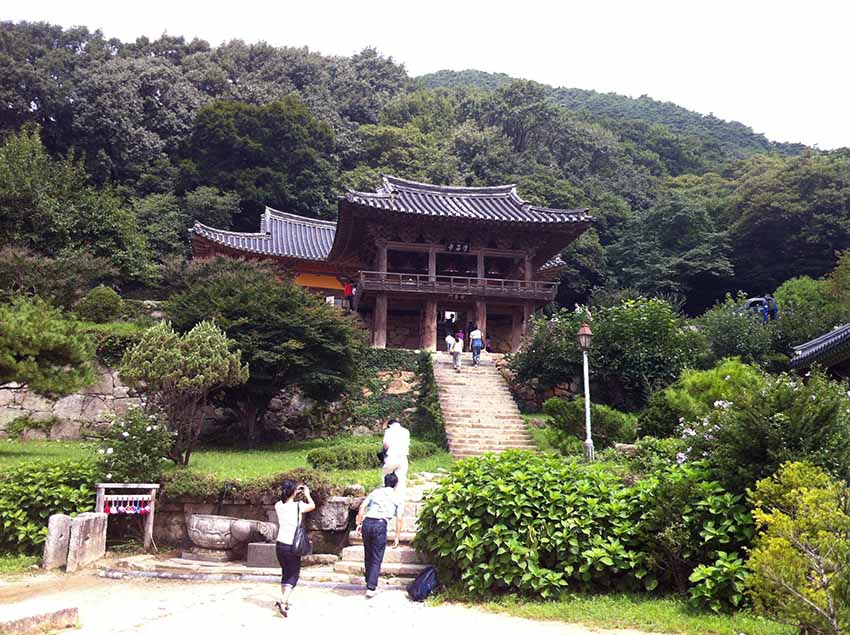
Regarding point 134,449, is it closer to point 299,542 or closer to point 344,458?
point 344,458

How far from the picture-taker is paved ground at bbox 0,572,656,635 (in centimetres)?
614

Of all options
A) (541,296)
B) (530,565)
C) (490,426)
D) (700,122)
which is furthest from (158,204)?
(700,122)

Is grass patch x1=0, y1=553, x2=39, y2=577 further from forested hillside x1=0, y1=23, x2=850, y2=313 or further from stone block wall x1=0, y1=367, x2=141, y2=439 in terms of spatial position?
forested hillside x1=0, y1=23, x2=850, y2=313

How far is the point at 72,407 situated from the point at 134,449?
9307mm

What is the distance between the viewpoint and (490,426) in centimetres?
1770

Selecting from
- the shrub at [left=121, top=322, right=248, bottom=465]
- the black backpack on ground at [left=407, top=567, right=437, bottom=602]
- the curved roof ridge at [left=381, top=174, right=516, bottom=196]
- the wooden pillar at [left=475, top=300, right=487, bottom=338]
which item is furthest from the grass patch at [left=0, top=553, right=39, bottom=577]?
the curved roof ridge at [left=381, top=174, right=516, bottom=196]

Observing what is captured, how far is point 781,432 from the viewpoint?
258 inches

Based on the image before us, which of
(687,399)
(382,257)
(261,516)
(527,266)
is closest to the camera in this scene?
(261,516)

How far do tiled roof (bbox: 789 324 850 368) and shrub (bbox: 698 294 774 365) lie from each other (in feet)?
16.4

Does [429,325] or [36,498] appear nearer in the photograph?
[36,498]

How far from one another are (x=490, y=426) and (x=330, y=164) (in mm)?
31504

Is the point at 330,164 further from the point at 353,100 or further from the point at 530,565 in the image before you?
the point at 530,565

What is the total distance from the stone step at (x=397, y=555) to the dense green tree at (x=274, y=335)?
24.8 ft

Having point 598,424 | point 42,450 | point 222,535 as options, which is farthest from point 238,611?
point 598,424
